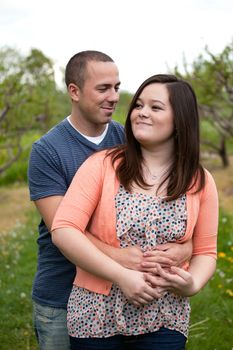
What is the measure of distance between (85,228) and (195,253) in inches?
19.5

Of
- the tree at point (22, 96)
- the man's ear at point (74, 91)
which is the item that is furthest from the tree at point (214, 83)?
the man's ear at point (74, 91)

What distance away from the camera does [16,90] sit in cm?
1114

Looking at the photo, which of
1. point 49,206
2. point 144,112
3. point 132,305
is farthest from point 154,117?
point 132,305

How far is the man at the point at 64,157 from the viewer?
2643 mm

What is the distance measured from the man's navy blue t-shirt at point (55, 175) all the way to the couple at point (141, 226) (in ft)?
0.08

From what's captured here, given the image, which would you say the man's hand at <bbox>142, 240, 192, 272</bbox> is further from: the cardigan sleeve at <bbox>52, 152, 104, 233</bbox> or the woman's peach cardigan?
the cardigan sleeve at <bbox>52, 152, 104, 233</bbox>

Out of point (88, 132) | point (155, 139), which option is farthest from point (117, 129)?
point (155, 139)

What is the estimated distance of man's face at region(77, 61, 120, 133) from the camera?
272cm

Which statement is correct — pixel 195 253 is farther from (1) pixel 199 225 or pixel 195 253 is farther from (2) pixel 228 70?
(2) pixel 228 70

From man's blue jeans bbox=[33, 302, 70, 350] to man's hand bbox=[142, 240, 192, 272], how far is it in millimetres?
689

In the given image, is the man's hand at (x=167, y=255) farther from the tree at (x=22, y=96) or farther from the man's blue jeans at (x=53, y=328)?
the tree at (x=22, y=96)

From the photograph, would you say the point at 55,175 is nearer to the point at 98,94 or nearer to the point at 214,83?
the point at 98,94

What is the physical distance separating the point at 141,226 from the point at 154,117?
0.45 m

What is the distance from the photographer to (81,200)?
2346 millimetres
